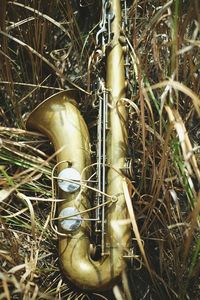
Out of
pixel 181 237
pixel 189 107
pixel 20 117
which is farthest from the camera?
pixel 20 117

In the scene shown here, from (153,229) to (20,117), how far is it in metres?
0.59

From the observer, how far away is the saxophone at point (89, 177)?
146 centimetres

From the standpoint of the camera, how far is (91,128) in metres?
1.69

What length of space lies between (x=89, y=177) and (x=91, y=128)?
0.22 m

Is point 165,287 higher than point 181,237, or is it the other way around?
point 181,237

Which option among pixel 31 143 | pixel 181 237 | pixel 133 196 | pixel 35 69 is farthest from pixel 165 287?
pixel 35 69

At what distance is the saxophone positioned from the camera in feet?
4.78

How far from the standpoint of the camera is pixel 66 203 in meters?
1.51

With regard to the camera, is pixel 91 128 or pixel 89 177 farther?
pixel 91 128

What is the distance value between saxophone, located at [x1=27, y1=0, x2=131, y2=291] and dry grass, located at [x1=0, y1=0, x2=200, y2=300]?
0.05 metres

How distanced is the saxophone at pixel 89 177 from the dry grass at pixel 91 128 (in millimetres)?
51

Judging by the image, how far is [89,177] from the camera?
1543 millimetres

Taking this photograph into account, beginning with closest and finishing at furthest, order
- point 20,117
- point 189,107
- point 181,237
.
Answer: point 181,237
point 189,107
point 20,117

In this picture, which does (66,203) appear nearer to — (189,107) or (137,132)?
(137,132)
